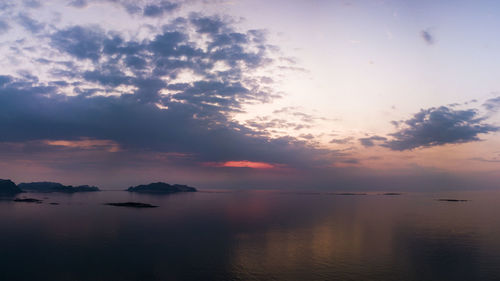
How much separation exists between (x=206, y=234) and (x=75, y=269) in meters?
37.3

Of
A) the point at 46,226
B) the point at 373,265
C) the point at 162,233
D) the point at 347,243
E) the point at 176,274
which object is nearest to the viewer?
the point at 176,274

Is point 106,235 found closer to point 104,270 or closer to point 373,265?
point 104,270

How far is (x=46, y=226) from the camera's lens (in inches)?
3506

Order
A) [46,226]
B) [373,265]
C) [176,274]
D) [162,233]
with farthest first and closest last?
[46,226] < [162,233] < [373,265] < [176,274]

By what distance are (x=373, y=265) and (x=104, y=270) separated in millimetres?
45546

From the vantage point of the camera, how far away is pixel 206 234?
8019 centimetres

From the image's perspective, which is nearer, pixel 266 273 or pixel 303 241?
pixel 266 273

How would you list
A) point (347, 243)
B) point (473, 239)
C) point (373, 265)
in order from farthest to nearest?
point (473, 239) < point (347, 243) < point (373, 265)

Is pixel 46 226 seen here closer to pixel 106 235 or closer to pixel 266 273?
pixel 106 235

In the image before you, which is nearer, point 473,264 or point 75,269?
→ point 75,269

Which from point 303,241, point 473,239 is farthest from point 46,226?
point 473,239

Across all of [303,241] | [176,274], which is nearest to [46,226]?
[176,274]

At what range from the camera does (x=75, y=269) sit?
47.0 m

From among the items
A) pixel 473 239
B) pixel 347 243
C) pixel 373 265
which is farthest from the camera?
pixel 473 239
